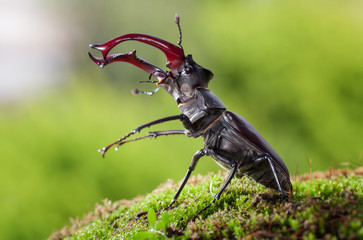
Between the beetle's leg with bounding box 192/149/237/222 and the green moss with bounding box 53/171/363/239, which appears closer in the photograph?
the green moss with bounding box 53/171/363/239

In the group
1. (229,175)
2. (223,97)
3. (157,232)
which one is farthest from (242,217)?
(223,97)

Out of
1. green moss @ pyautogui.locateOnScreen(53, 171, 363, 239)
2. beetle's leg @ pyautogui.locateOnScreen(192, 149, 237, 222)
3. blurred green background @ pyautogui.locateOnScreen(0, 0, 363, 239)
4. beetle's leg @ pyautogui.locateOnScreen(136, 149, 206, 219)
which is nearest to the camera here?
green moss @ pyautogui.locateOnScreen(53, 171, 363, 239)

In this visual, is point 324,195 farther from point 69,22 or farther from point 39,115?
point 69,22

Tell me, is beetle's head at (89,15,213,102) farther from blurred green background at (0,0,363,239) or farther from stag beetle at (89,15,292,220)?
blurred green background at (0,0,363,239)

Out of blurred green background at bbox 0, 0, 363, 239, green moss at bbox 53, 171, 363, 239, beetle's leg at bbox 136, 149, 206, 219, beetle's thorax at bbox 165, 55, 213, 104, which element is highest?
blurred green background at bbox 0, 0, 363, 239

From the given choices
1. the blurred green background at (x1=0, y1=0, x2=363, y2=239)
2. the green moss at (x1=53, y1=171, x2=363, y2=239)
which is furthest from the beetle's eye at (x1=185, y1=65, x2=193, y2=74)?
the blurred green background at (x1=0, y1=0, x2=363, y2=239)

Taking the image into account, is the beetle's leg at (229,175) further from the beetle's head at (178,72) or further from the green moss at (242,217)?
the beetle's head at (178,72)
